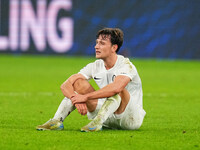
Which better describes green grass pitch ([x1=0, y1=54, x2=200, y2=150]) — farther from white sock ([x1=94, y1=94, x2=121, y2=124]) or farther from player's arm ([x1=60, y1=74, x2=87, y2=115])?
player's arm ([x1=60, y1=74, x2=87, y2=115])

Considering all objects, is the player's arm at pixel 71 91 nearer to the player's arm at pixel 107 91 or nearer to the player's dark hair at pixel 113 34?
the player's arm at pixel 107 91

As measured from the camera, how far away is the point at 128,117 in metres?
7.61

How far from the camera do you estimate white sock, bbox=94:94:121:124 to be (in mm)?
7289

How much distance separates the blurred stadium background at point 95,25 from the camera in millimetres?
26547

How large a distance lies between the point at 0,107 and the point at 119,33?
149 inches

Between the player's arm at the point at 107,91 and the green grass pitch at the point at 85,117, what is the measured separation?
438mm

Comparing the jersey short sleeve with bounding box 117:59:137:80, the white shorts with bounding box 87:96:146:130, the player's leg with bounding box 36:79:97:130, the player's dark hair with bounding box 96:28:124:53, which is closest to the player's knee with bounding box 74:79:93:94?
the player's leg with bounding box 36:79:97:130

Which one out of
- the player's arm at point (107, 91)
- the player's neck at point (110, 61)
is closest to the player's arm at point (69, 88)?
the player's arm at point (107, 91)

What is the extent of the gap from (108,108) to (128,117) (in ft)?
1.43

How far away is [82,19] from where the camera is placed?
88.9 feet

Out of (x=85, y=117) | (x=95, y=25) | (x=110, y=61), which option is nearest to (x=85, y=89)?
(x=110, y=61)

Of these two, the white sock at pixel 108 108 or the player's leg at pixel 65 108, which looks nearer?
the white sock at pixel 108 108

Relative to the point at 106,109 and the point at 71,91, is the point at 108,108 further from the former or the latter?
the point at 71,91

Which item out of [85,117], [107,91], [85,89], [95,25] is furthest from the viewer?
[95,25]
